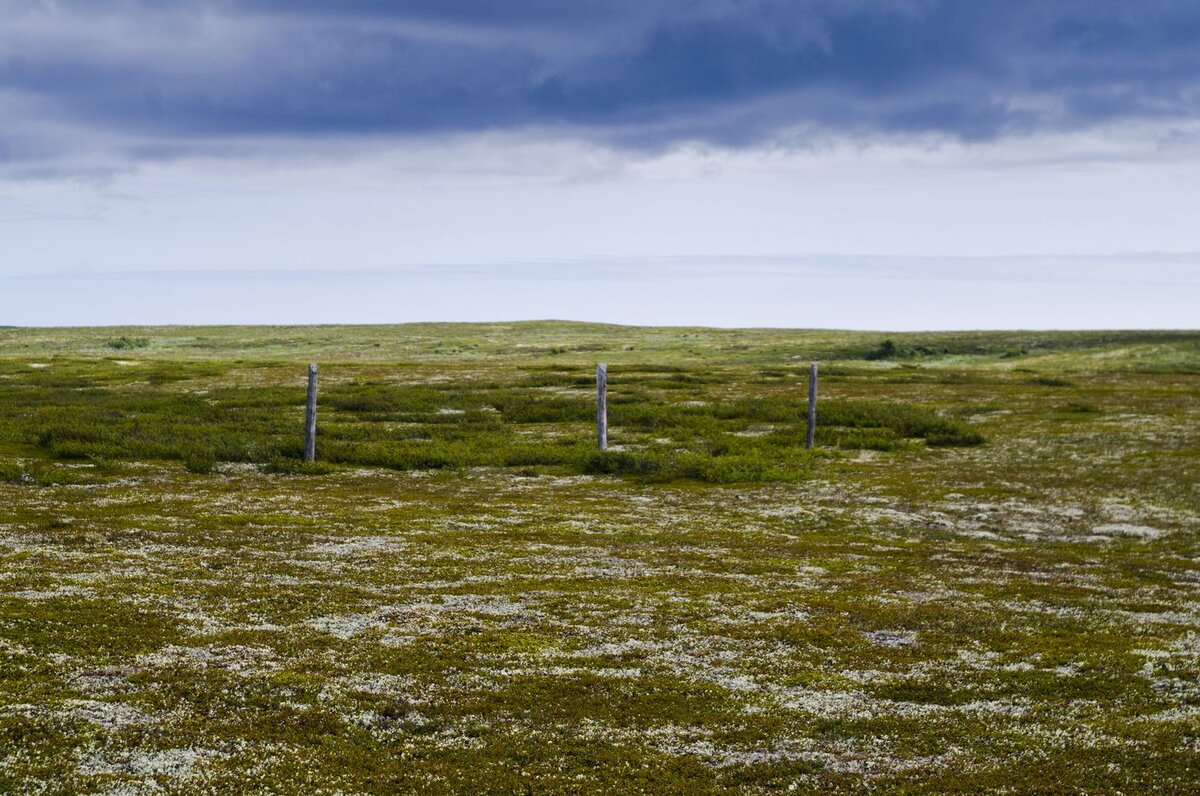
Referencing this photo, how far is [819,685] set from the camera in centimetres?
1756

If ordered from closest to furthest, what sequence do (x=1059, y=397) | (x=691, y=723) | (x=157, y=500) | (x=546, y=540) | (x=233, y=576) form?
(x=691, y=723)
(x=233, y=576)
(x=546, y=540)
(x=157, y=500)
(x=1059, y=397)

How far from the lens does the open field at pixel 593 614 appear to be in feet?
46.4

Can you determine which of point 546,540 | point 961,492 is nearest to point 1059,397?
point 961,492

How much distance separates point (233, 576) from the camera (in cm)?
2473

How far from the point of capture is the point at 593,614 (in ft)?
72.6

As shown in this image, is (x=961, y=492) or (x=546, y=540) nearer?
(x=546, y=540)

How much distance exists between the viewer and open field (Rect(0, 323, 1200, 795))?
46.4 ft

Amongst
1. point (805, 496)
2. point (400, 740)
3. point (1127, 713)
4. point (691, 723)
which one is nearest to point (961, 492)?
point (805, 496)

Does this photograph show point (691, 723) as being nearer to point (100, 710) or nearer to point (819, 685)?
point (819, 685)

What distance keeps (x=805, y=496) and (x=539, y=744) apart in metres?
31.8

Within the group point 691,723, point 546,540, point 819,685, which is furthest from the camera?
point 546,540

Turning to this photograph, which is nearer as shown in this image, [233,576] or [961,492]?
[233,576]

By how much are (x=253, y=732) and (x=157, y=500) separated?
1011 inches

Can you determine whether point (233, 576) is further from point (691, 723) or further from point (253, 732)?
point (691, 723)
